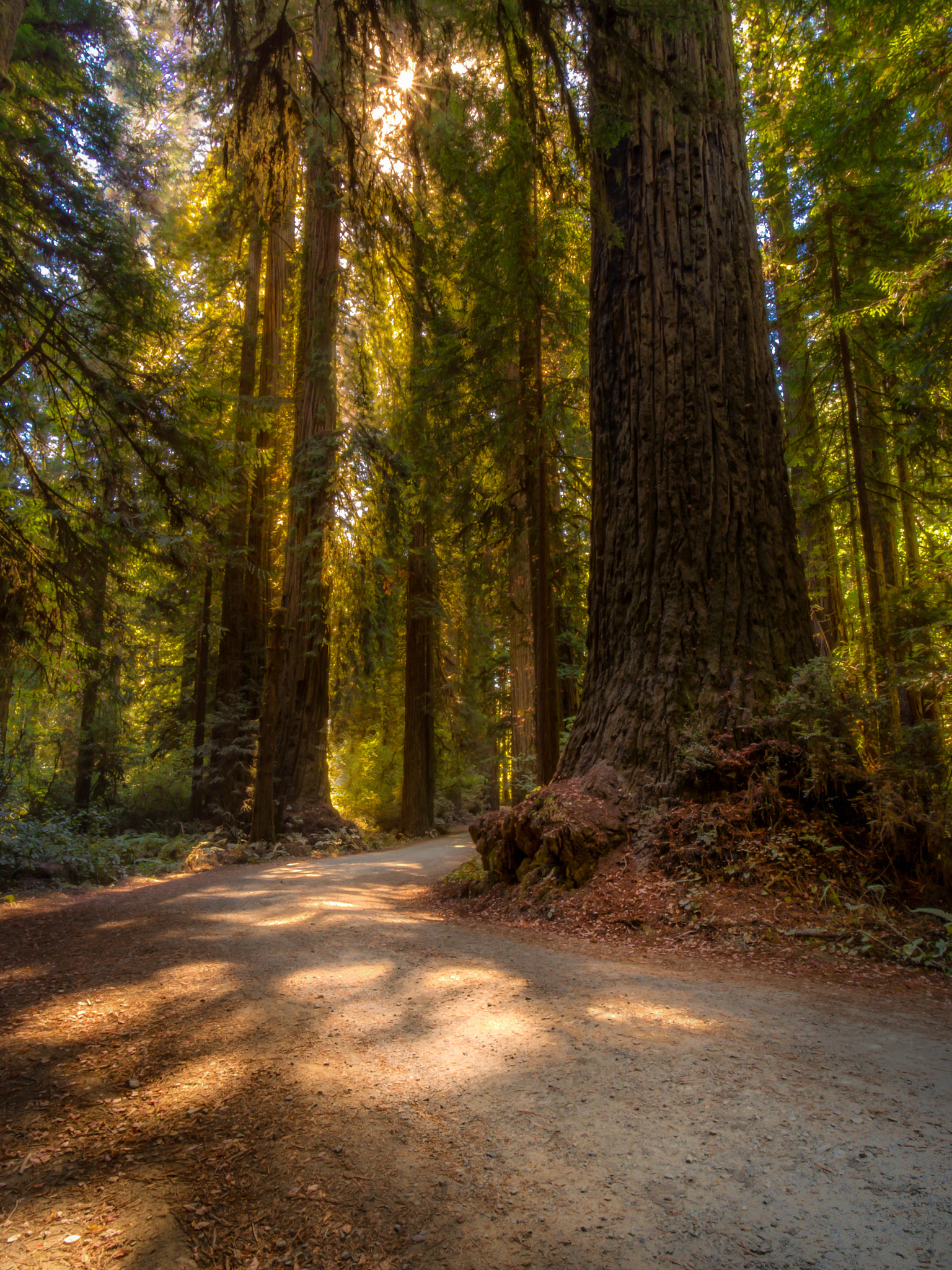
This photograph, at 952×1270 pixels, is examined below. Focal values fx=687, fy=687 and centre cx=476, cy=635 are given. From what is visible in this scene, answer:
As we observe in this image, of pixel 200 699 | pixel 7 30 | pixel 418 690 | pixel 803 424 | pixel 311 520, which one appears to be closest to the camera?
pixel 7 30

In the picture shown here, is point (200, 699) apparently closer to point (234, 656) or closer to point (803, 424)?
point (234, 656)

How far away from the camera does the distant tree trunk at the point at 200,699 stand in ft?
47.6

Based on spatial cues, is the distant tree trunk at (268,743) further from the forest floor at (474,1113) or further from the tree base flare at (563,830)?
the forest floor at (474,1113)

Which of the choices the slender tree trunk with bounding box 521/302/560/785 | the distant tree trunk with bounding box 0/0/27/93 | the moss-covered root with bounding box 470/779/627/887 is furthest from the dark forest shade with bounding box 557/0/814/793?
the distant tree trunk with bounding box 0/0/27/93

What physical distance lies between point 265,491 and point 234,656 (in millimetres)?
3931

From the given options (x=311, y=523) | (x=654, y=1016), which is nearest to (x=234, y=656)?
(x=311, y=523)

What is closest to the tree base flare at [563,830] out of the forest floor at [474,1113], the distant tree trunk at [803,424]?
the forest floor at [474,1113]

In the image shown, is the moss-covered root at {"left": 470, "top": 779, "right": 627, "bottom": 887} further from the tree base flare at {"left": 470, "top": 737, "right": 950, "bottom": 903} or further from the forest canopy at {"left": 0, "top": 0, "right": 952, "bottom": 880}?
the forest canopy at {"left": 0, "top": 0, "right": 952, "bottom": 880}

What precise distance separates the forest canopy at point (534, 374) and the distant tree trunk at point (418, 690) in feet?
6.35

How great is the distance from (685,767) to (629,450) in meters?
2.84

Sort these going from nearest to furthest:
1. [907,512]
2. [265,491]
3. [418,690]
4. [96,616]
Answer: [96,616] < [907,512] < [265,491] < [418,690]

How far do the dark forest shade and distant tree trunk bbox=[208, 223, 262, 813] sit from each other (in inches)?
337

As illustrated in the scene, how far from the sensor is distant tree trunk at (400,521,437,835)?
16.3 meters

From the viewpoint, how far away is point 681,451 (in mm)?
5883
